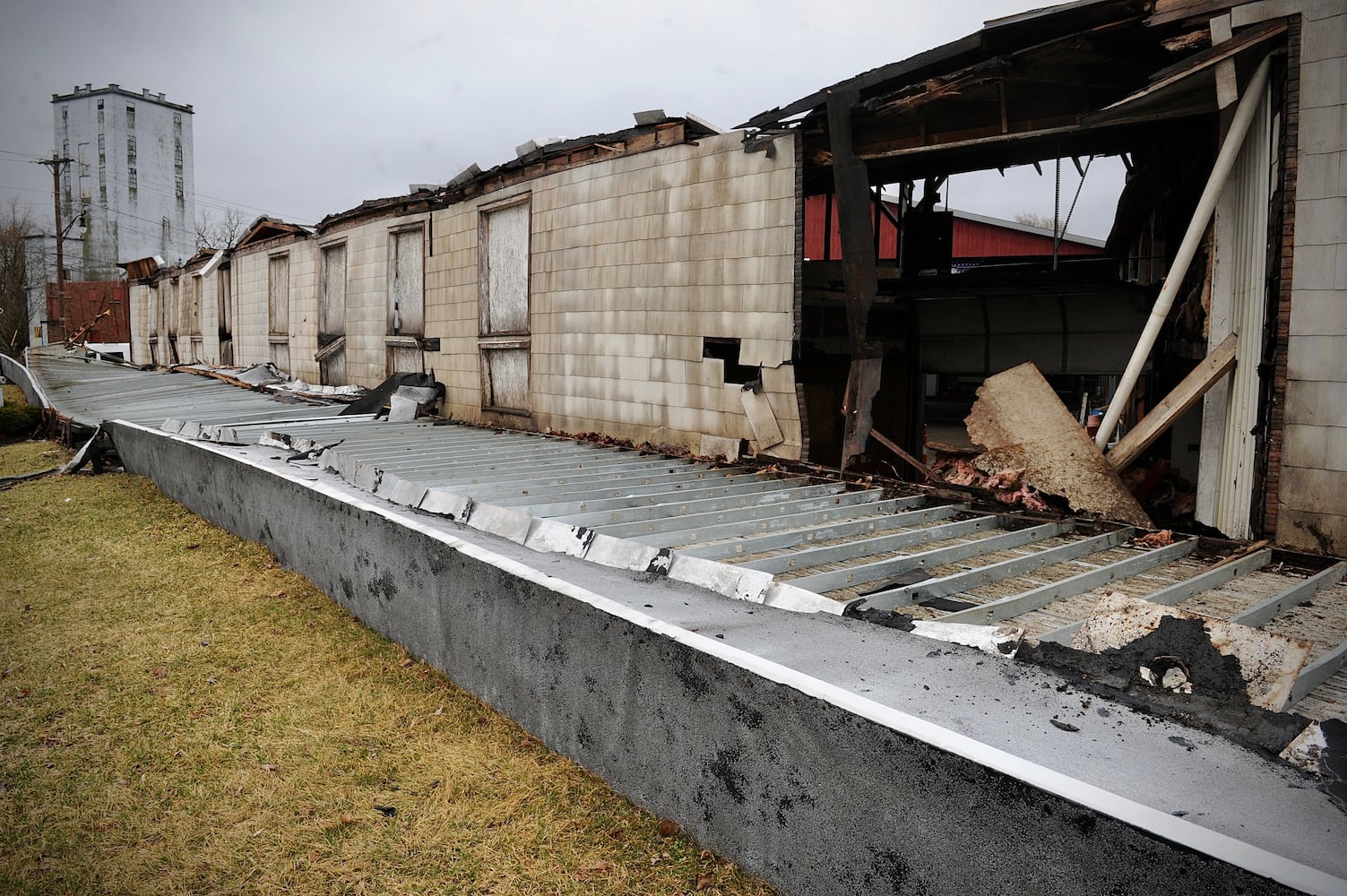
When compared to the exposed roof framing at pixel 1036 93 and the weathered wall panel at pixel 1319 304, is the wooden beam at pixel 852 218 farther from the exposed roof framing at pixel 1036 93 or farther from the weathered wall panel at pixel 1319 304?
the weathered wall panel at pixel 1319 304

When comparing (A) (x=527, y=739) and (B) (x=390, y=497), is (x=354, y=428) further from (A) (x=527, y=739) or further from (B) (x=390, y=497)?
(A) (x=527, y=739)

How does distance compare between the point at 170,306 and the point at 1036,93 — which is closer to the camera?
the point at 1036,93

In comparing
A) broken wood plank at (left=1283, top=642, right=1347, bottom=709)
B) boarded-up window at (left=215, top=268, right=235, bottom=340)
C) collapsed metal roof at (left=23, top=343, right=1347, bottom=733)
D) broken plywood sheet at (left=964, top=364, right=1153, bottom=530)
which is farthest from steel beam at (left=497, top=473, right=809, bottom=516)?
boarded-up window at (left=215, top=268, right=235, bottom=340)

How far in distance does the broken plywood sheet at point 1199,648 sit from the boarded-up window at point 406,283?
39.4 ft

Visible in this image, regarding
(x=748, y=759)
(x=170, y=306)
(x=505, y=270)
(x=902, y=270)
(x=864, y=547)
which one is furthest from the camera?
(x=170, y=306)

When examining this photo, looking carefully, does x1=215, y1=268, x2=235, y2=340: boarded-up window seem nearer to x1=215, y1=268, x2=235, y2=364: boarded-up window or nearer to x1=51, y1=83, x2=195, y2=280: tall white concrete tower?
x1=215, y1=268, x2=235, y2=364: boarded-up window

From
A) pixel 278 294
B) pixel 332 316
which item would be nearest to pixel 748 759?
pixel 332 316

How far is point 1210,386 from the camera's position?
514 cm

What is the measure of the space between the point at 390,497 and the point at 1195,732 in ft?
15.4

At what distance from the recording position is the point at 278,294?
1828cm

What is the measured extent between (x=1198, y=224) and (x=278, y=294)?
59.8 feet

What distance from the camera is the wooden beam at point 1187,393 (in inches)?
199

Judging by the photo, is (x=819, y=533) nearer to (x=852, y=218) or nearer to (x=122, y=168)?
A: (x=852, y=218)

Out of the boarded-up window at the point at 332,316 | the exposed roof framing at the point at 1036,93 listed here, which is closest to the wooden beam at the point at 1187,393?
the exposed roof framing at the point at 1036,93
